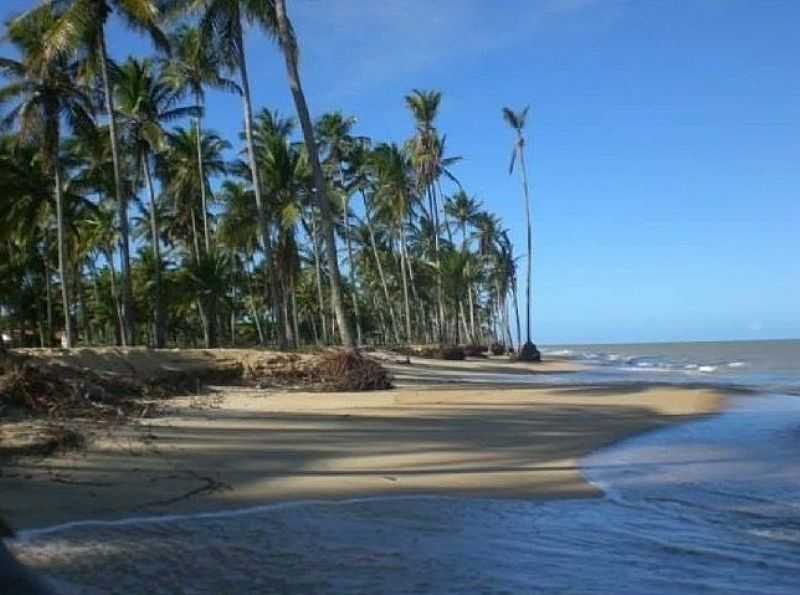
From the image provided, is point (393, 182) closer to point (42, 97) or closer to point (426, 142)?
point (426, 142)

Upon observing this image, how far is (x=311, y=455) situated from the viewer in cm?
849

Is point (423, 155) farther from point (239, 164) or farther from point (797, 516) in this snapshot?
point (797, 516)

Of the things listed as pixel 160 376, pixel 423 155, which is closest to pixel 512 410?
pixel 160 376

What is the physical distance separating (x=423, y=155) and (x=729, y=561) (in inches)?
1734

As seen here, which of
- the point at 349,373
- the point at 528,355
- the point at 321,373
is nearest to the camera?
the point at 349,373

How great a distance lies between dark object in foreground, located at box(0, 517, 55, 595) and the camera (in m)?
2.70

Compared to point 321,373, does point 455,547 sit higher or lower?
lower

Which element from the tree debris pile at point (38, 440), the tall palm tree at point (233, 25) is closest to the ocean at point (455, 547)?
the tree debris pile at point (38, 440)

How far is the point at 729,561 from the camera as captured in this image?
493 cm

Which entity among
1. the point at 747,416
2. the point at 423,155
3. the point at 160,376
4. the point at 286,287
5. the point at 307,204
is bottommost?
the point at 747,416

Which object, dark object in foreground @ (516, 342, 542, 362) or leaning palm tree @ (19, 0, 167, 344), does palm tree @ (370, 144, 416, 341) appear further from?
leaning palm tree @ (19, 0, 167, 344)

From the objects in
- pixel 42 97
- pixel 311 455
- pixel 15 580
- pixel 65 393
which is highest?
pixel 42 97

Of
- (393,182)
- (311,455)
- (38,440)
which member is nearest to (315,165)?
(311,455)

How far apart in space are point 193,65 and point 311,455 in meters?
24.0
